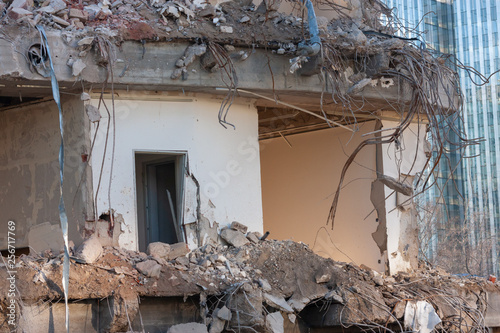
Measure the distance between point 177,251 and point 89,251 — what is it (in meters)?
1.27

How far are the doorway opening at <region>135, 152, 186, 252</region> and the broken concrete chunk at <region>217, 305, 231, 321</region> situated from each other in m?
2.09

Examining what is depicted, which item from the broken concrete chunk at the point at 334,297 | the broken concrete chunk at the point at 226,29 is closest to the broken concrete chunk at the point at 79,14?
the broken concrete chunk at the point at 226,29

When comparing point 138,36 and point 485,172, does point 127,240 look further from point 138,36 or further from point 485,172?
point 485,172

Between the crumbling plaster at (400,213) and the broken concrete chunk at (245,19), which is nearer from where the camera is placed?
the broken concrete chunk at (245,19)

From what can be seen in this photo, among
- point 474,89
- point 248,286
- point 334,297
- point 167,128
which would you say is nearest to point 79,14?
point 167,128

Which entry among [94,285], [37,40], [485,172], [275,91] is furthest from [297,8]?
[485,172]

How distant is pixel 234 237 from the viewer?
10703mm

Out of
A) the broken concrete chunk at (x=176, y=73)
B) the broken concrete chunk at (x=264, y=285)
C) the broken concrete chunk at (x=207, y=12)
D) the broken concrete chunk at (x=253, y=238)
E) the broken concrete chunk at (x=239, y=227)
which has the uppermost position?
the broken concrete chunk at (x=207, y=12)

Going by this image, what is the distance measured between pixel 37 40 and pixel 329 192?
5763mm

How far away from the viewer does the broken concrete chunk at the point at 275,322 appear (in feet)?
31.4

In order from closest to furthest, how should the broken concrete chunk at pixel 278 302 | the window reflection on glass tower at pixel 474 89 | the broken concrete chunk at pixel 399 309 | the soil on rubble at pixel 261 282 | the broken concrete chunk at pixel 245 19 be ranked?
the soil on rubble at pixel 261 282
the broken concrete chunk at pixel 278 302
the broken concrete chunk at pixel 399 309
the broken concrete chunk at pixel 245 19
the window reflection on glass tower at pixel 474 89

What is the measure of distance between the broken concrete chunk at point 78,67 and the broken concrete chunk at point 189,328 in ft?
10.9

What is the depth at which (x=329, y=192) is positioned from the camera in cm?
1352

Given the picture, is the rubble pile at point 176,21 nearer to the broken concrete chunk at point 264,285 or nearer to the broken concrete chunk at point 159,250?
the broken concrete chunk at point 159,250
